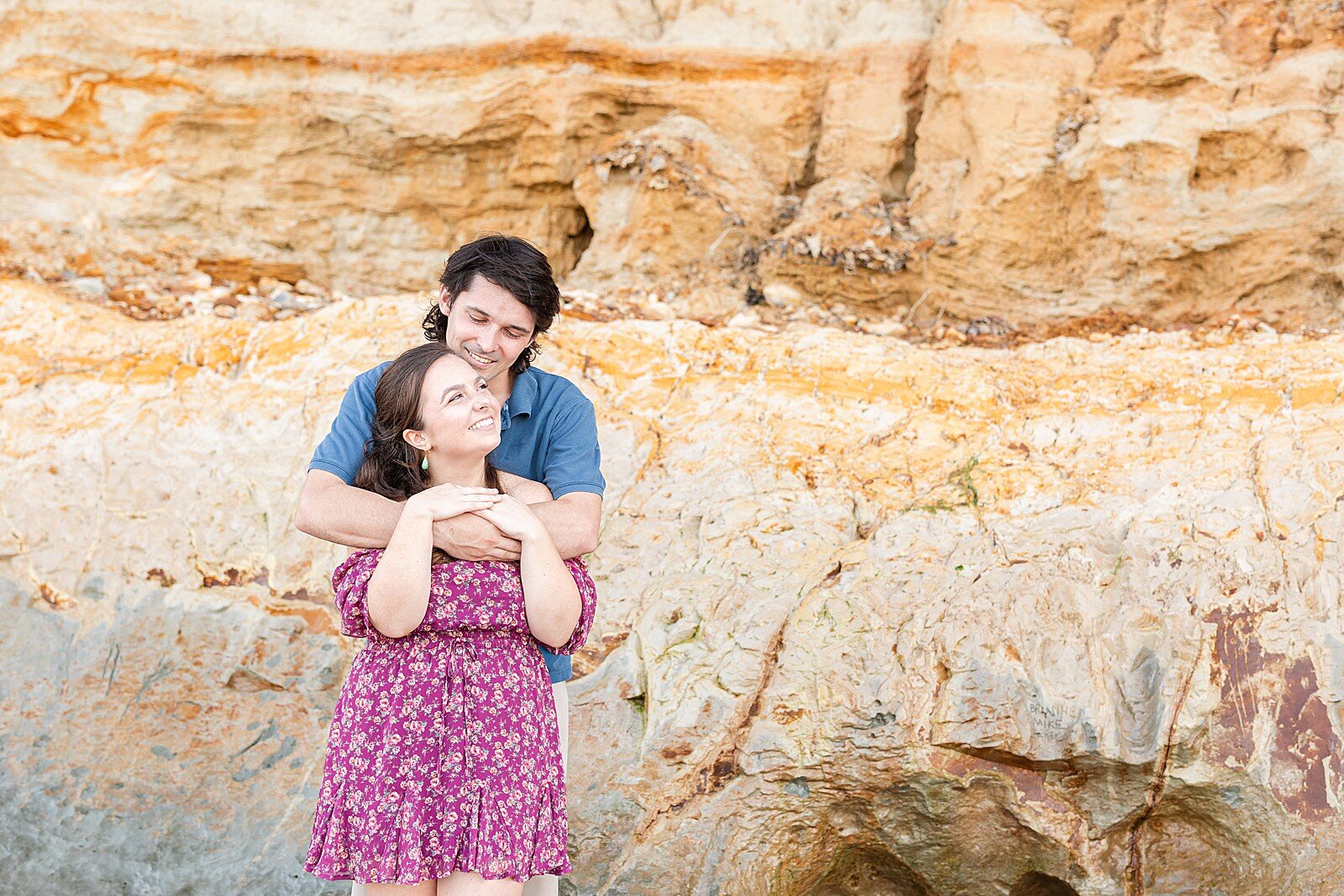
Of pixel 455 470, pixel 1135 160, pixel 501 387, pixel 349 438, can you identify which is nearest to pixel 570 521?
pixel 455 470

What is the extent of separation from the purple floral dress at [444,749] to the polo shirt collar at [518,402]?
0.42 meters

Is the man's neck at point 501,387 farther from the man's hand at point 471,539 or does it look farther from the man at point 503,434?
the man's hand at point 471,539

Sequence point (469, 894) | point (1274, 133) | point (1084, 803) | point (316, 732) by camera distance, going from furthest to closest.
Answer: point (1274, 133), point (316, 732), point (1084, 803), point (469, 894)

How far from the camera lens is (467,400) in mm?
2408

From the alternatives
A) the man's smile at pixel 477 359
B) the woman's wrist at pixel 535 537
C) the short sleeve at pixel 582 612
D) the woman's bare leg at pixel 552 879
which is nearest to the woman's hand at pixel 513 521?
the woman's wrist at pixel 535 537

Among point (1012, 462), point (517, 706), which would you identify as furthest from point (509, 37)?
point (517, 706)

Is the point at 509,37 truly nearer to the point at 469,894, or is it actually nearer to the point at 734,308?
the point at 734,308

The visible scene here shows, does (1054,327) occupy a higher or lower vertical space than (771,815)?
higher

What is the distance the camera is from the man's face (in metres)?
2.54

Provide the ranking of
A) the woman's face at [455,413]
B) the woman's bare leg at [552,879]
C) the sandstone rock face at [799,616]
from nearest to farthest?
the woman's face at [455,413]
the woman's bare leg at [552,879]
the sandstone rock face at [799,616]

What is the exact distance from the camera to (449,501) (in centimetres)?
234

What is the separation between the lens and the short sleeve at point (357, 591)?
236 cm

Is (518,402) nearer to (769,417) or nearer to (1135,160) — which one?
(769,417)

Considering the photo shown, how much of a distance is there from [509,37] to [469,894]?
4375 millimetres
